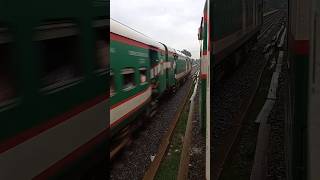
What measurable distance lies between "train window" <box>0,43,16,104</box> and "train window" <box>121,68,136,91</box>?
187 inches

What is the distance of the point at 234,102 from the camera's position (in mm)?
4480

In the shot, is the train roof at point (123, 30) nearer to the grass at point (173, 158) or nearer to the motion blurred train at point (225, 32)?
the motion blurred train at point (225, 32)

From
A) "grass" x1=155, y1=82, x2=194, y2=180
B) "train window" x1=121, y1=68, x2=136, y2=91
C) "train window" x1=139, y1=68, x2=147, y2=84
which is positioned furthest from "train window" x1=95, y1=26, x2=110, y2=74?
"train window" x1=139, y1=68, x2=147, y2=84

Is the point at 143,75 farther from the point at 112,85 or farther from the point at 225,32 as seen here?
the point at 225,32

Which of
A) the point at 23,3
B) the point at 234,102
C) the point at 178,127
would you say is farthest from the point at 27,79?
the point at 178,127

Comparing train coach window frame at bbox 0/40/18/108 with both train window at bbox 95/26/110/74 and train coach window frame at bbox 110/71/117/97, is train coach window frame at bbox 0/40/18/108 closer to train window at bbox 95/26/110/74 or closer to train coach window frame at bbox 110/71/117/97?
train window at bbox 95/26/110/74

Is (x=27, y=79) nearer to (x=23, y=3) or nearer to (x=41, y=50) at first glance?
(x=41, y=50)

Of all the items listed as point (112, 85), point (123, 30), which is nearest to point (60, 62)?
point (112, 85)

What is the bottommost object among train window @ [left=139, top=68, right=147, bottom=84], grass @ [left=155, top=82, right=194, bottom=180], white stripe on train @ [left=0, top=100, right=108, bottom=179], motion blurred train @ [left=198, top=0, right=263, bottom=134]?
grass @ [left=155, top=82, right=194, bottom=180]

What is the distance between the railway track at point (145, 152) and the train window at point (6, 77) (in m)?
4.93

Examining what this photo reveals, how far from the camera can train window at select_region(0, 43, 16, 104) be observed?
206 cm

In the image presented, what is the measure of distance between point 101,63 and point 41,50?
95 cm

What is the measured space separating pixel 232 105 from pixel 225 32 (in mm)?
847

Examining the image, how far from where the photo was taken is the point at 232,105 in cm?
442
